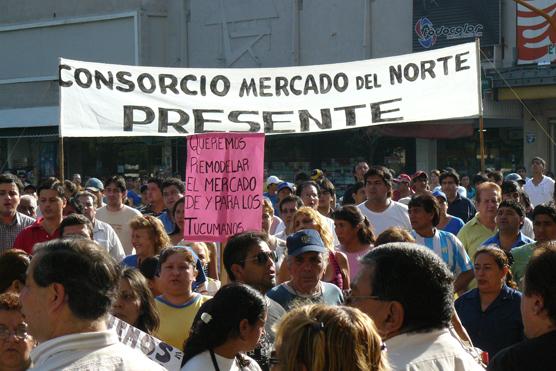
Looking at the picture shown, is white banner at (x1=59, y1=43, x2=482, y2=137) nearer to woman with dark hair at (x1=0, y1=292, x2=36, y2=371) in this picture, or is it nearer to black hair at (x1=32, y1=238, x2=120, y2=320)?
woman with dark hair at (x1=0, y1=292, x2=36, y2=371)

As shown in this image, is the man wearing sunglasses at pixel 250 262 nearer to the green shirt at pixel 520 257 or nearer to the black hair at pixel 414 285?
the green shirt at pixel 520 257

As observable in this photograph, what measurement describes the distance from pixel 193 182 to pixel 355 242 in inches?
61.1

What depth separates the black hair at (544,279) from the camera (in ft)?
13.3

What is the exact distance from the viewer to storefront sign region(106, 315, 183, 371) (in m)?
5.45

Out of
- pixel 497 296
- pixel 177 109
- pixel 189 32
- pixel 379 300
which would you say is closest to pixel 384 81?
pixel 177 109

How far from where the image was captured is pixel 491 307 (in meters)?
6.92

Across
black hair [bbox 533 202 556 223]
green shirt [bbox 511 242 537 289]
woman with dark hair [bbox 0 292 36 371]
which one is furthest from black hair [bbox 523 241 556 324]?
black hair [bbox 533 202 556 223]

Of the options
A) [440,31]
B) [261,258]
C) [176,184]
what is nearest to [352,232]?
[261,258]

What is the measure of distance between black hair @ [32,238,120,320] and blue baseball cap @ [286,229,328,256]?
2.99m

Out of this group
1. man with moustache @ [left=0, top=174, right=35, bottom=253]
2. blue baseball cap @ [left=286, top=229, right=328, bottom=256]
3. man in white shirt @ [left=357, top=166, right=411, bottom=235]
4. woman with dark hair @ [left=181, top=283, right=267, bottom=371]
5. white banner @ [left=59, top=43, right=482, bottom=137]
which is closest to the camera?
woman with dark hair @ [left=181, top=283, right=267, bottom=371]

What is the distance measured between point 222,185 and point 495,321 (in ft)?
9.60

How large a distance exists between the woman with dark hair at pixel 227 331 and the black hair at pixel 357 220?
3.53 metres

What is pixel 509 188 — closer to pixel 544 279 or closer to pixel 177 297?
pixel 177 297

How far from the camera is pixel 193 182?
901 cm
